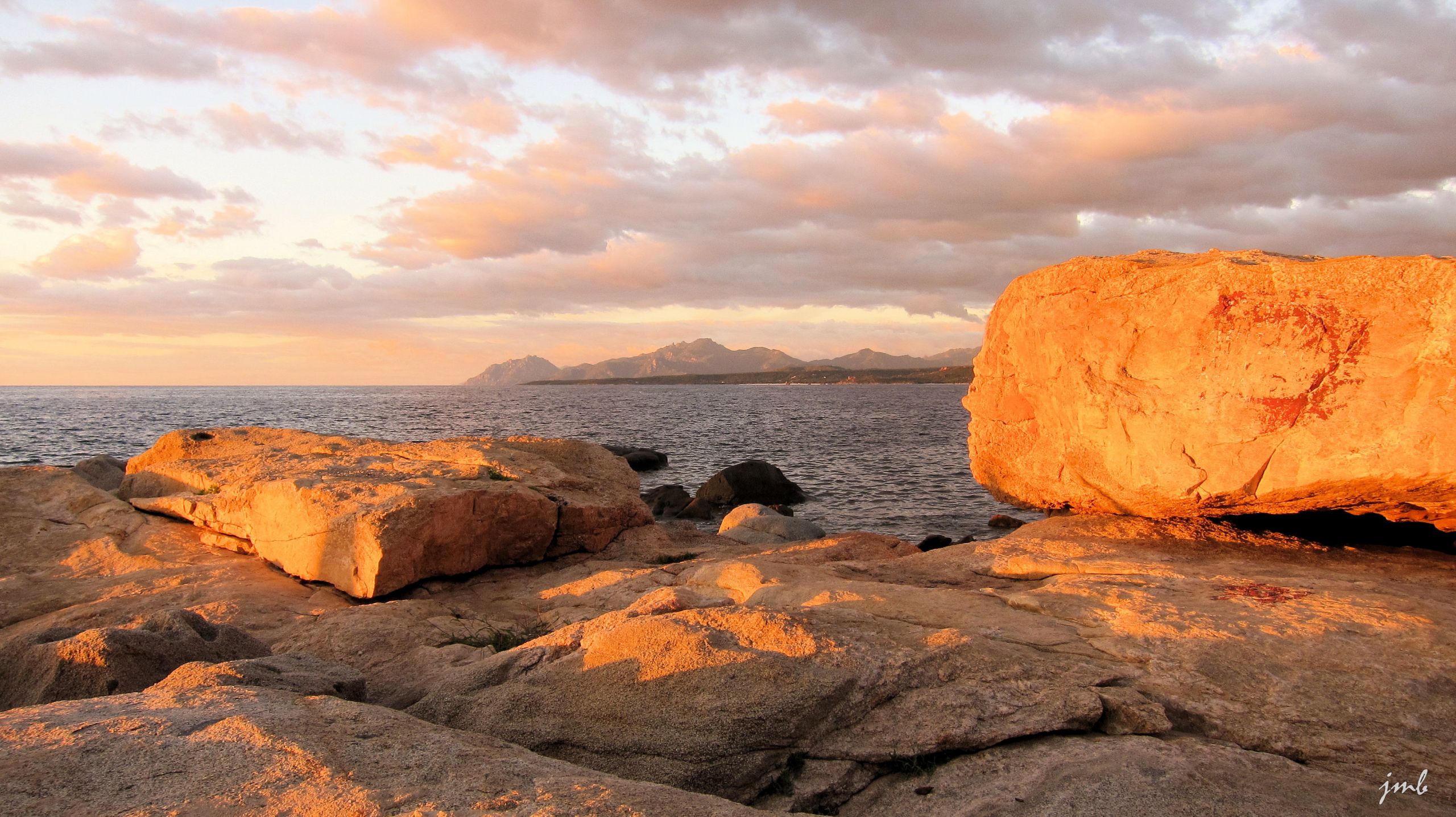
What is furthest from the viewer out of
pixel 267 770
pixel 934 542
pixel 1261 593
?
pixel 934 542

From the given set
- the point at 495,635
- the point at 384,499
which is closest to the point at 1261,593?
the point at 495,635

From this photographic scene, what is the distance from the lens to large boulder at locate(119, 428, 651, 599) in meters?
9.52

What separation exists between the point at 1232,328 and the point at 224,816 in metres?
10.2

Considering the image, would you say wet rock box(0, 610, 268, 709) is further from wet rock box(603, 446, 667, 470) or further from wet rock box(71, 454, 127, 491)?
wet rock box(603, 446, 667, 470)

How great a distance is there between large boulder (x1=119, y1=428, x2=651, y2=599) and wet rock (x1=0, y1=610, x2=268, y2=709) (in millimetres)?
3364

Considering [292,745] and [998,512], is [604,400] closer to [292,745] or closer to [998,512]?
[998,512]

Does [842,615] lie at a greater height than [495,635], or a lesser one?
greater

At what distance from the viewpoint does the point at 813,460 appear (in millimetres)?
36375

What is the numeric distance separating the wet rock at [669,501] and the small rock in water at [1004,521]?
30.6ft

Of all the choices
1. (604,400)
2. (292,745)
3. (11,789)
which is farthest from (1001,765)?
(604,400)

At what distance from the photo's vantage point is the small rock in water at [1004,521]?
824 inches

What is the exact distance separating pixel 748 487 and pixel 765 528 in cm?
750

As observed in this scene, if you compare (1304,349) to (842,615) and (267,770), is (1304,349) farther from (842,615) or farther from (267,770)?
(267,770)
